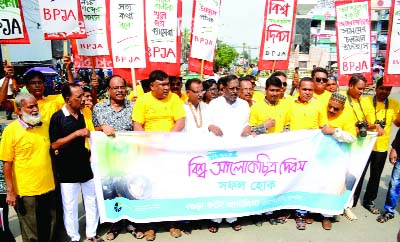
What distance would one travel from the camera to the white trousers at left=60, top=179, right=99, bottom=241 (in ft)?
11.8

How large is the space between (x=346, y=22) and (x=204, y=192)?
3.73 meters

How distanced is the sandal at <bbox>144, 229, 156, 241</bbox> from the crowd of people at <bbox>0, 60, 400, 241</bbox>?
1 cm

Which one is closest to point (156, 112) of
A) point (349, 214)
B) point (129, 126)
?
point (129, 126)

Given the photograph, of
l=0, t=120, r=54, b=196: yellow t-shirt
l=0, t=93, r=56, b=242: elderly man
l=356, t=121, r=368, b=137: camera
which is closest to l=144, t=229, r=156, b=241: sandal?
l=0, t=93, r=56, b=242: elderly man

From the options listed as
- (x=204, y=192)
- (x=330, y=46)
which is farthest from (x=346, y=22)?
(x=330, y=46)

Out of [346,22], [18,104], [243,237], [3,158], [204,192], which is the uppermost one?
[346,22]

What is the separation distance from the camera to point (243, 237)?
13.1ft

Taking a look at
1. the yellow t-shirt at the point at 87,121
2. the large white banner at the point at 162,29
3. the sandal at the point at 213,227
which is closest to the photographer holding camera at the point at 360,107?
the sandal at the point at 213,227

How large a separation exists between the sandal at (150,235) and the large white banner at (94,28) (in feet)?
10.5

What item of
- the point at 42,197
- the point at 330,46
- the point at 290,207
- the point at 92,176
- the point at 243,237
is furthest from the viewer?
the point at 330,46

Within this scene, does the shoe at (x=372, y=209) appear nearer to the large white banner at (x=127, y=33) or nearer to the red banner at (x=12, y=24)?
the large white banner at (x=127, y=33)

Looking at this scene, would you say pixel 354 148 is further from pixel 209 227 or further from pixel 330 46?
pixel 330 46

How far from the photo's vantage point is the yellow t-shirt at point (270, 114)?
419cm

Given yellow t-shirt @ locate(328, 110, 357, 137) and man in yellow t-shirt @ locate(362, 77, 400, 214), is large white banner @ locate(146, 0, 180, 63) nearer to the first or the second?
yellow t-shirt @ locate(328, 110, 357, 137)
